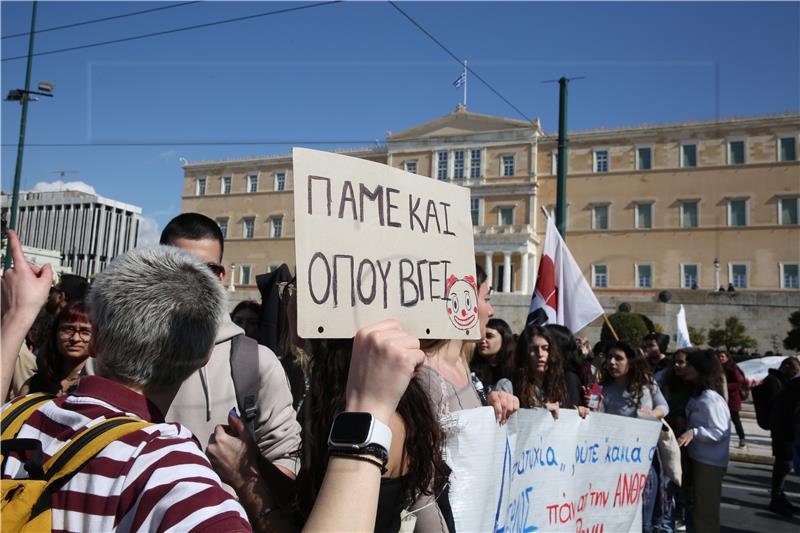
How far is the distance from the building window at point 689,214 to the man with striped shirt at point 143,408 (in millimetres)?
42441

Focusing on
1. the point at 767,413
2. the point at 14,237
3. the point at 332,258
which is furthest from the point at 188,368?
the point at 767,413

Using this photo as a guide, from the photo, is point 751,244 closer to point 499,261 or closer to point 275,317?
point 499,261

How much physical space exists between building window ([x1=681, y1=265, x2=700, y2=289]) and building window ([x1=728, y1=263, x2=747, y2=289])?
73.8 inches

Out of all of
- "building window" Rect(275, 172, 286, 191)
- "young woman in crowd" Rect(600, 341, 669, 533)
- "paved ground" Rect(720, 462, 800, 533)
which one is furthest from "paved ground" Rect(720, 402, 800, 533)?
"building window" Rect(275, 172, 286, 191)

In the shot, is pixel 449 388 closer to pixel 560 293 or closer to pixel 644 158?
pixel 560 293

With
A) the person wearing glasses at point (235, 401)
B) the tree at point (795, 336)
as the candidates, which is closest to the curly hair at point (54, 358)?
the person wearing glasses at point (235, 401)

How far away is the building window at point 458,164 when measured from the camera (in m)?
45.9

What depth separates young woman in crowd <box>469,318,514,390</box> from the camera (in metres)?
4.69

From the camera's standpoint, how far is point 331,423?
55.0 inches

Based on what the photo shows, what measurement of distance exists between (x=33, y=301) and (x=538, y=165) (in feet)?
143

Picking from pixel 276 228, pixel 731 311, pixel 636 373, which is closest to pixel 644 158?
pixel 731 311

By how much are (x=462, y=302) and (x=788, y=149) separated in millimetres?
43756

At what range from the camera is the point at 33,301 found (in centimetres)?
147

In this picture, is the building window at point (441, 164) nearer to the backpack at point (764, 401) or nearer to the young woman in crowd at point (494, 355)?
the backpack at point (764, 401)
